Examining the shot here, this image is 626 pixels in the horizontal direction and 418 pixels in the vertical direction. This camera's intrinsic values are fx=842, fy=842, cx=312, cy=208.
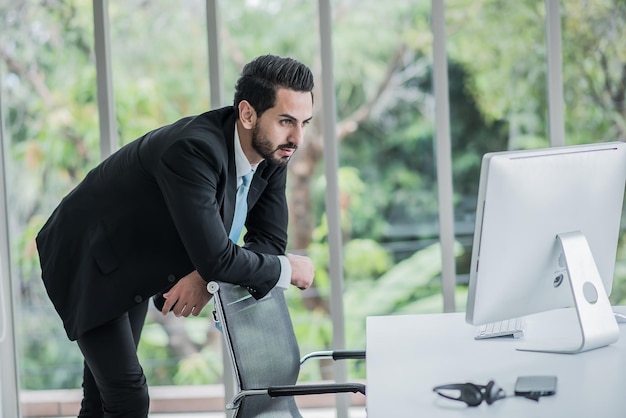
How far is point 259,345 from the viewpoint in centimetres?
209

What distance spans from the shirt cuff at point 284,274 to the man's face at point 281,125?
28 centimetres

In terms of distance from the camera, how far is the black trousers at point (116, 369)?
2199mm

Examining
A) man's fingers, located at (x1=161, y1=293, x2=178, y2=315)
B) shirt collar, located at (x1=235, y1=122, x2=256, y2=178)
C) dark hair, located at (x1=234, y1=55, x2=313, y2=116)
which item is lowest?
man's fingers, located at (x1=161, y1=293, x2=178, y2=315)

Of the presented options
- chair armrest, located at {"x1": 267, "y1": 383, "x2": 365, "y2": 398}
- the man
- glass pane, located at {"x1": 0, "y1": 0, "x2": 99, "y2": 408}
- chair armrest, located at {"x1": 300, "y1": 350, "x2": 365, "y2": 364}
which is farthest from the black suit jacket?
glass pane, located at {"x1": 0, "y1": 0, "x2": 99, "y2": 408}

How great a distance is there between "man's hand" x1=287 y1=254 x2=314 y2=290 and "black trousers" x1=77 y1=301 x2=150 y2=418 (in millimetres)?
472

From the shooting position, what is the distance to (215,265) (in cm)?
211

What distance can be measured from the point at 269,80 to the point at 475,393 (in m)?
1.05

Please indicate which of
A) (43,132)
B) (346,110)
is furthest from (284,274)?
(346,110)

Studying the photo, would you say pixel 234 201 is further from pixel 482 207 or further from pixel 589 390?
pixel 589 390

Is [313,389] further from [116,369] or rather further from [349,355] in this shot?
[116,369]

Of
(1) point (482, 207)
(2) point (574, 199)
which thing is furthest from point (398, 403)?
(2) point (574, 199)

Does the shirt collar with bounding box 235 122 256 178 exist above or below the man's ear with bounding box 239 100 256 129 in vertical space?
below

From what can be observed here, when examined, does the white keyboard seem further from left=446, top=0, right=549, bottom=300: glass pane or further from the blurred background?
left=446, top=0, right=549, bottom=300: glass pane

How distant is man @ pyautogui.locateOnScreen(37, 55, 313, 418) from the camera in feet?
7.12
